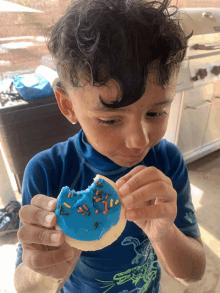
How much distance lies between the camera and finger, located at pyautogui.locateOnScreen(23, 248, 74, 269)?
49 centimetres

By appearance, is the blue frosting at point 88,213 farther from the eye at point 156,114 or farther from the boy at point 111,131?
the eye at point 156,114

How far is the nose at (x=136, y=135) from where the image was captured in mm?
488

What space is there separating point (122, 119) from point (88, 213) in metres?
0.26

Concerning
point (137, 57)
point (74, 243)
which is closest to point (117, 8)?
point (137, 57)

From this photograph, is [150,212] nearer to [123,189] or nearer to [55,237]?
[123,189]

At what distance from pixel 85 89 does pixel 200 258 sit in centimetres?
69

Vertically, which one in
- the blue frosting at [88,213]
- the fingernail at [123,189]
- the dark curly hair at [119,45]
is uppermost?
the dark curly hair at [119,45]

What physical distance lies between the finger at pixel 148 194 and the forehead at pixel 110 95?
194mm

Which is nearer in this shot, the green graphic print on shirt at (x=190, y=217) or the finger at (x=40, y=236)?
the finger at (x=40, y=236)

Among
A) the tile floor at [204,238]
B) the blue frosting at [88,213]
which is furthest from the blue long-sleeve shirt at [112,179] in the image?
the tile floor at [204,238]

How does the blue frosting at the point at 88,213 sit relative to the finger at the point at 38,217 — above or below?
below

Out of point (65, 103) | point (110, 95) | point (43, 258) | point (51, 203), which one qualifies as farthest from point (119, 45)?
point (43, 258)

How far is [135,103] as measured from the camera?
0.47 metres

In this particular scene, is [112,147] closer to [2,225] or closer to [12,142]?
[12,142]
